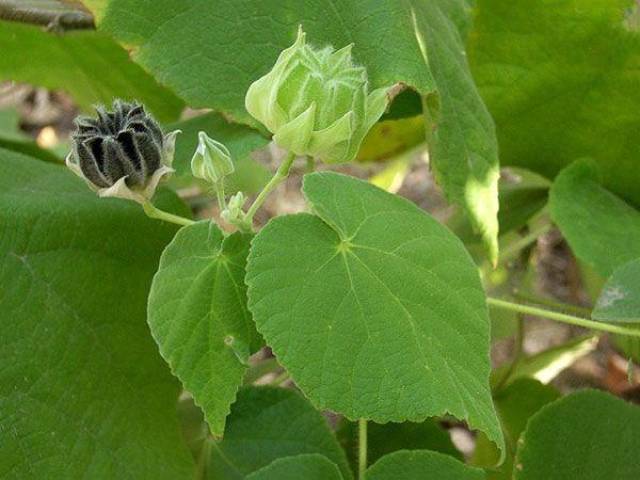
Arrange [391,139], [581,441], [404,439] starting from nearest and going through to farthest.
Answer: [581,441]
[404,439]
[391,139]

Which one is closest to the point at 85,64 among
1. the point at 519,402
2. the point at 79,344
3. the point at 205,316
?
the point at 79,344

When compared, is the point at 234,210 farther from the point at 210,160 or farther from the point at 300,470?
the point at 300,470

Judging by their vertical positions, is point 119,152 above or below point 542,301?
above

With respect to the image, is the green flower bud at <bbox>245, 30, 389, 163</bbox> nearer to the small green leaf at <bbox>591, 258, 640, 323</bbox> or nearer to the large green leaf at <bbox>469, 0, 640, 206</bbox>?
the small green leaf at <bbox>591, 258, 640, 323</bbox>

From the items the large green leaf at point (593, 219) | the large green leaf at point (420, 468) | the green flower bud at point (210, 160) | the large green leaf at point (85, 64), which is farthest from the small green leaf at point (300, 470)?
the large green leaf at point (85, 64)

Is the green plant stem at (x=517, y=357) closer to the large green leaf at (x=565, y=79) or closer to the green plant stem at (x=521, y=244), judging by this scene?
the green plant stem at (x=521, y=244)

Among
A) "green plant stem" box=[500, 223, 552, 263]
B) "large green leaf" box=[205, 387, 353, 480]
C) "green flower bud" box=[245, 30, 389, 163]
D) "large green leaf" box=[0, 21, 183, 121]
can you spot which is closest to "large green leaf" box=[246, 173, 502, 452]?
"green flower bud" box=[245, 30, 389, 163]
